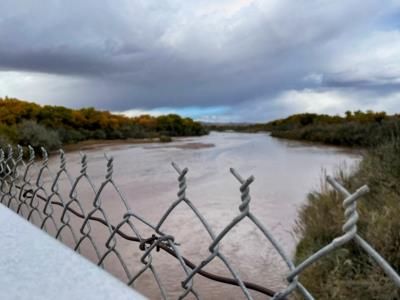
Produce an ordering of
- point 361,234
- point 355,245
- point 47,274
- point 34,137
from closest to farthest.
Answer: point 47,274, point 355,245, point 361,234, point 34,137

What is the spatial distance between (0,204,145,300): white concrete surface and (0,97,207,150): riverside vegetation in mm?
11769

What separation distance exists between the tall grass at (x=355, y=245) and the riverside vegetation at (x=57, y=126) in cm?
908

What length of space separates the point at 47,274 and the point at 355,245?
2.97 m

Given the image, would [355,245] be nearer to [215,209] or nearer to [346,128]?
[215,209]

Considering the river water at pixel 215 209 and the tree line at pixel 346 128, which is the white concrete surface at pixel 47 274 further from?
the tree line at pixel 346 128

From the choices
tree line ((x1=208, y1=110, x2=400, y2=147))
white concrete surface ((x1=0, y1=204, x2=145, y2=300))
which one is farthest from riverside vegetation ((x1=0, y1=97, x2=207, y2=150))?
white concrete surface ((x1=0, y1=204, x2=145, y2=300))

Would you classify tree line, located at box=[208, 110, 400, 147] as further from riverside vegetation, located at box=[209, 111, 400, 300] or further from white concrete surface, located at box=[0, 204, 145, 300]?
white concrete surface, located at box=[0, 204, 145, 300]

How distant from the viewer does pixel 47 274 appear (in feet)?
1.76

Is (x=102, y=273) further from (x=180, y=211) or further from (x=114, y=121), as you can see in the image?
(x=114, y=121)

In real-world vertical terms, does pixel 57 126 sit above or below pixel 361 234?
above

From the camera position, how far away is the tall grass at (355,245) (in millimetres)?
2717

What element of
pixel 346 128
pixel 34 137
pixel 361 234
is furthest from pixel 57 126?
pixel 361 234

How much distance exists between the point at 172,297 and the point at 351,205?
10.1 feet

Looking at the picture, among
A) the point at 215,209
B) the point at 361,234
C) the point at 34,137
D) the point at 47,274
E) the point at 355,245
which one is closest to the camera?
the point at 47,274
